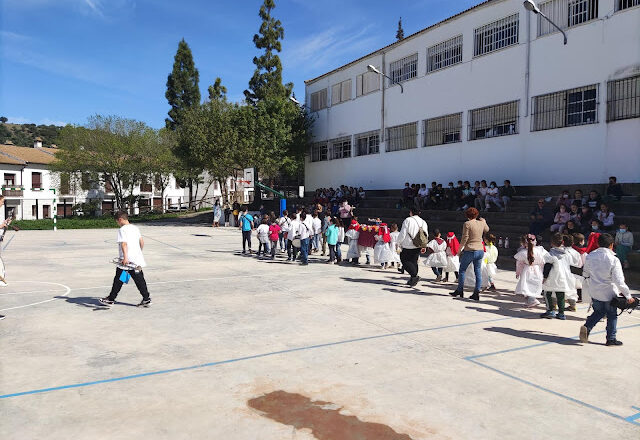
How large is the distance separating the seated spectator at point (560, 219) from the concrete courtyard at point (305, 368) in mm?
6490

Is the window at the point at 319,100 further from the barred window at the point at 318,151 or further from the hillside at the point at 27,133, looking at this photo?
the hillside at the point at 27,133

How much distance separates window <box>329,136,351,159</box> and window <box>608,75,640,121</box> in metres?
16.4

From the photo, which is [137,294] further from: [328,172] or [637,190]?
[328,172]

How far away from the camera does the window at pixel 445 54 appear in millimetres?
23644

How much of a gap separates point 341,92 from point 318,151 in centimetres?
468

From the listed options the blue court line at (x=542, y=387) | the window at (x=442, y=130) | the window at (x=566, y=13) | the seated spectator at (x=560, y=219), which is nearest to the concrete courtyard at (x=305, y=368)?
the blue court line at (x=542, y=387)

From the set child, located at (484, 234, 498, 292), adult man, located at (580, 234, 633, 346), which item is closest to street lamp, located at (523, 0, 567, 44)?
child, located at (484, 234, 498, 292)

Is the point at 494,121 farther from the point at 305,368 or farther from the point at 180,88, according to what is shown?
the point at 180,88

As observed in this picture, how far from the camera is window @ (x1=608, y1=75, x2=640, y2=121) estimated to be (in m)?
16.6

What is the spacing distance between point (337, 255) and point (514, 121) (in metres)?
11.2

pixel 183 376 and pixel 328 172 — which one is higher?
pixel 328 172

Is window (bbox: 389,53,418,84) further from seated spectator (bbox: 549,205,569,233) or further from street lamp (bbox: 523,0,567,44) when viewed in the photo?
seated spectator (bbox: 549,205,569,233)

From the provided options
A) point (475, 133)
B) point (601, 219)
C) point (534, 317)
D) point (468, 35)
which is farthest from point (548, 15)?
point (534, 317)

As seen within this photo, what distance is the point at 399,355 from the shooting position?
5.82m
